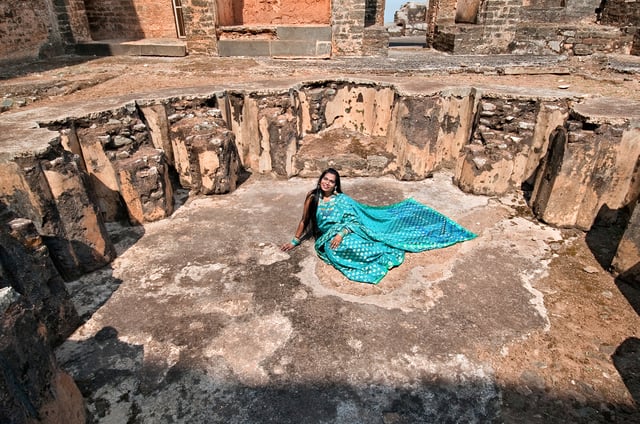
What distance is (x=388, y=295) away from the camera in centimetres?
404

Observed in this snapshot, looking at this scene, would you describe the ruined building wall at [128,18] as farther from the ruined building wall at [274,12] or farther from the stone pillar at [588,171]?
the stone pillar at [588,171]

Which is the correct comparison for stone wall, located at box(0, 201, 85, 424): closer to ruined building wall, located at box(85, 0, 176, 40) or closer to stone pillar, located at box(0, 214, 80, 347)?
stone pillar, located at box(0, 214, 80, 347)

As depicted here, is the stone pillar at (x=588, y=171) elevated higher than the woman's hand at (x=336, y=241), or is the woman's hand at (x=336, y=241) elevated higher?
the stone pillar at (x=588, y=171)

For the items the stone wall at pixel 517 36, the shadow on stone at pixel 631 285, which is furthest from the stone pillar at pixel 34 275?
the stone wall at pixel 517 36

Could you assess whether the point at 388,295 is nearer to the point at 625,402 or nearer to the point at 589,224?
the point at 625,402

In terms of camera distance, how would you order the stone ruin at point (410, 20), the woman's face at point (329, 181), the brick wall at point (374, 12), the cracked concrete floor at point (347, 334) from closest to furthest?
the cracked concrete floor at point (347, 334) → the woman's face at point (329, 181) → the brick wall at point (374, 12) → the stone ruin at point (410, 20)

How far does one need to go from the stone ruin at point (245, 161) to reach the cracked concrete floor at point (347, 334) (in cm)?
43

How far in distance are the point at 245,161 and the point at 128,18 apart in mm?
9042

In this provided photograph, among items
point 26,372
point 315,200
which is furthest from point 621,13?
point 26,372

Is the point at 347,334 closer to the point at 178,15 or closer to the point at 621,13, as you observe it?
the point at 178,15

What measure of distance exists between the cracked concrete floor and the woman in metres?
0.14

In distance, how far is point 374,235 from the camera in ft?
14.9

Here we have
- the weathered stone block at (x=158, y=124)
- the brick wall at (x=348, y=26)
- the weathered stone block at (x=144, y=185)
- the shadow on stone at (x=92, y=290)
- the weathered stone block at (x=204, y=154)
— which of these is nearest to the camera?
the shadow on stone at (x=92, y=290)

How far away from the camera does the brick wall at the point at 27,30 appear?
370 inches
